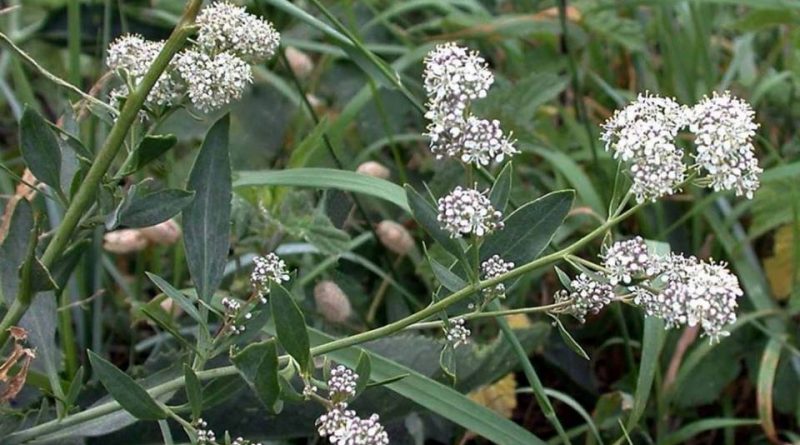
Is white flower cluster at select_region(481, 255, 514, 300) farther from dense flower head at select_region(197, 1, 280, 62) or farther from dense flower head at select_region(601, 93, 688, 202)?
dense flower head at select_region(197, 1, 280, 62)

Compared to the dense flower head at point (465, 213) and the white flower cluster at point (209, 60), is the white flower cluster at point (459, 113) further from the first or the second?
the white flower cluster at point (209, 60)

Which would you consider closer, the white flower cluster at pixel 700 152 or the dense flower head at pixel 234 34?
the white flower cluster at pixel 700 152

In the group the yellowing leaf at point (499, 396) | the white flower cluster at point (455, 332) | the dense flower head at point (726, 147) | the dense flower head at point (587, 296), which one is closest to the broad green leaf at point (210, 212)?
the white flower cluster at point (455, 332)

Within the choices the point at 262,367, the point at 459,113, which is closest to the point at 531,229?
the point at 459,113

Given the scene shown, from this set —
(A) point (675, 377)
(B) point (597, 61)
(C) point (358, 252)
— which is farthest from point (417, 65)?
(A) point (675, 377)

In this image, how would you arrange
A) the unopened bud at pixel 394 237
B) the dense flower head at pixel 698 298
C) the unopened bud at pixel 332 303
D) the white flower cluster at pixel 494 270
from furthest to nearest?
the unopened bud at pixel 394 237
the unopened bud at pixel 332 303
the white flower cluster at pixel 494 270
the dense flower head at pixel 698 298

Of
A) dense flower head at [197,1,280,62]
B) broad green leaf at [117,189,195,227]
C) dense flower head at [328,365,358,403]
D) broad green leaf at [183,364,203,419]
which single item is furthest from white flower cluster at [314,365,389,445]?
dense flower head at [197,1,280,62]

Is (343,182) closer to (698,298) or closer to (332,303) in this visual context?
(332,303)
